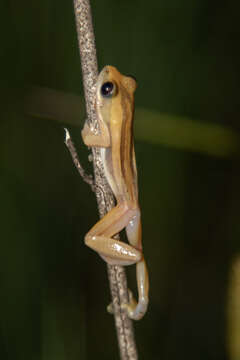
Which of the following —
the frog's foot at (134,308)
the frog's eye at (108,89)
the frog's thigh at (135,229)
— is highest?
the frog's eye at (108,89)

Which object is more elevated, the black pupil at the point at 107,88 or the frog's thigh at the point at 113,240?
the black pupil at the point at 107,88

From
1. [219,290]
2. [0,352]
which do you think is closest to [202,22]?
[219,290]

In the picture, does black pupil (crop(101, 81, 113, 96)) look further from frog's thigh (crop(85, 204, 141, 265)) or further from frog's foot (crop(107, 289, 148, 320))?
frog's foot (crop(107, 289, 148, 320))

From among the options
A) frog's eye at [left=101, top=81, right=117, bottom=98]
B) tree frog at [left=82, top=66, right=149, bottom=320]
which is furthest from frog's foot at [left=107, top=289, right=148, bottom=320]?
frog's eye at [left=101, top=81, right=117, bottom=98]

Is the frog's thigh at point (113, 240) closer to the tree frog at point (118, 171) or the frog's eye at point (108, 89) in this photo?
the tree frog at point (118, 171)

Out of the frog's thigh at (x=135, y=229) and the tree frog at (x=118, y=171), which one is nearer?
the tree frog at (x=118, y=171)

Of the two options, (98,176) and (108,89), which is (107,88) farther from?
(98,176)

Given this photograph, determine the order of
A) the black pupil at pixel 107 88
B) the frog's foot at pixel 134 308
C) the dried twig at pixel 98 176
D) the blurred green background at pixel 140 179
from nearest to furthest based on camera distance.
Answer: the dried twig at pixel 98 176, the frog's foot at pixel 134 308, the black pupil at pixel 107 88, the blurred green background at pixel 140 179

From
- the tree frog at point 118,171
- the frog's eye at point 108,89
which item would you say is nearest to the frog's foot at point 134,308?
the tree frog at point 118,171

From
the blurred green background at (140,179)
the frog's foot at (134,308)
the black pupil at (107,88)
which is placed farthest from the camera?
the blurred green background at (140,179)
